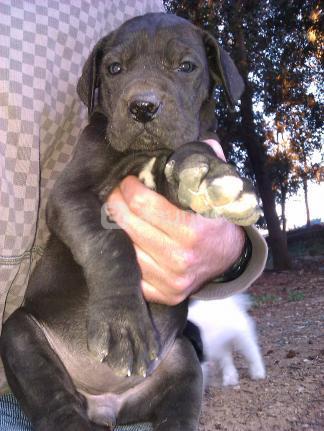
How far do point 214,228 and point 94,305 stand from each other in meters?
0.72

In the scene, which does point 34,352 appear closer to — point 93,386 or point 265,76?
point 93,386

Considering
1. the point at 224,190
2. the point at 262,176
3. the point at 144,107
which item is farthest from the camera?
the point at 262,176

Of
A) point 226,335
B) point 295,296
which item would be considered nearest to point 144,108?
point 226,335

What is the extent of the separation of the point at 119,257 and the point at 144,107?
26.0 inches

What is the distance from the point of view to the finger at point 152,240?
2539mm

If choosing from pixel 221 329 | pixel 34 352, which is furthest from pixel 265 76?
pixel 34 352

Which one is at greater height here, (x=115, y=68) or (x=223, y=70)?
(x=115, y=68)

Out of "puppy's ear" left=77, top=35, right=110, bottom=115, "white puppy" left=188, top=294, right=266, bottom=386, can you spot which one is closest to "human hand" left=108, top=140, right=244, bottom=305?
"puppy's ear" left=77, top=35, right=110, bottom=115

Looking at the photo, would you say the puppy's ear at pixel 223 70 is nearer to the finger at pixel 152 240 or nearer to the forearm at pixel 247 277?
the forearm at pixel 247 277

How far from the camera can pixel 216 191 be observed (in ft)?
6.94

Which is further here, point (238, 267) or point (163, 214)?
point (238, 267)

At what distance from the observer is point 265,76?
13906mm

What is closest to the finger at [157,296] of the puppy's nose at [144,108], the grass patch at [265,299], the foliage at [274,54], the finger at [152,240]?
the finger at [152,240]

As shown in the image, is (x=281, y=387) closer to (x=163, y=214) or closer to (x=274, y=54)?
(x=163, y=214)
